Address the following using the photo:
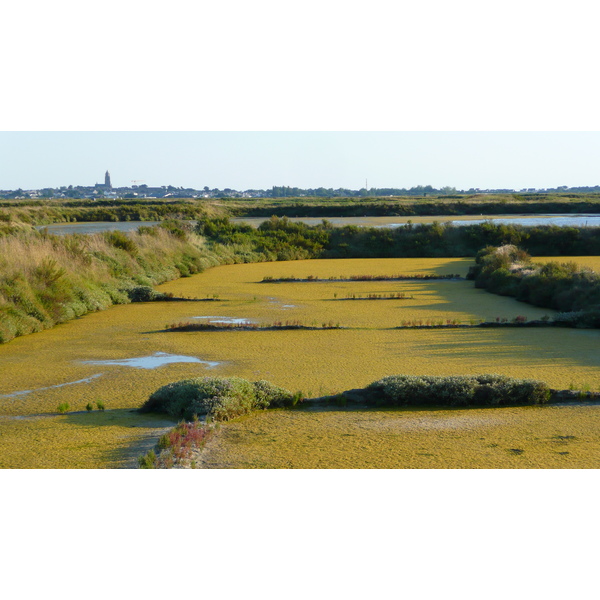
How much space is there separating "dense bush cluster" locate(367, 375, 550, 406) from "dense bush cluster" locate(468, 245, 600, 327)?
4870mm

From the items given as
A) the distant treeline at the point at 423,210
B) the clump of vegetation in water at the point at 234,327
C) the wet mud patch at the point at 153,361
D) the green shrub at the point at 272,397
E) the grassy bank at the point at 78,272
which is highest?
the distant treeline at the point at 423,210

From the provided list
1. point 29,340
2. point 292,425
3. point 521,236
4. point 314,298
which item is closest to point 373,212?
point 521,236

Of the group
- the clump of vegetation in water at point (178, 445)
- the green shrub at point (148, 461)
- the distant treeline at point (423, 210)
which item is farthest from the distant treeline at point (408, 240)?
the distant treeline at point (423, 210)

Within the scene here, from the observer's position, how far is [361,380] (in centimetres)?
803

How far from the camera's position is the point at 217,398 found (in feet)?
21.6

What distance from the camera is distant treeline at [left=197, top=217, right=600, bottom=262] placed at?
28.1 metres

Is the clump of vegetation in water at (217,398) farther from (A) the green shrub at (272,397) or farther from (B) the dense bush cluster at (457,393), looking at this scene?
(B) the dense bush cluster at (457,393)

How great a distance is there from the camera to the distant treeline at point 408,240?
28125 mm

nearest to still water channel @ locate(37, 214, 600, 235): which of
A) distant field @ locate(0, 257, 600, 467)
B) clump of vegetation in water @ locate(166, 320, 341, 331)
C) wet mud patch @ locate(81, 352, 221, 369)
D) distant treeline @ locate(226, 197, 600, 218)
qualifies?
distant treeline @ locate(226, 197, 600, 218)

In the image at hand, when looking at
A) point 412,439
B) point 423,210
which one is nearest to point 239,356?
point 412,439

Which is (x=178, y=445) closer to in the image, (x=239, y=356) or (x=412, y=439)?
(x=412, y=439)

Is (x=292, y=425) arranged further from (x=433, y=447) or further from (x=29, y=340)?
(x=29, y=340)

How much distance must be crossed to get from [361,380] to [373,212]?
52.4m

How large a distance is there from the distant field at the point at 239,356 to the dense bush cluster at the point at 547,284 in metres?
0.44
